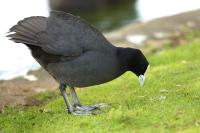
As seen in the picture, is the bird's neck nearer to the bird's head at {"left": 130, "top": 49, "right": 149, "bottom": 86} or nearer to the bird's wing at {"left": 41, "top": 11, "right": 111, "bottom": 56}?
the bird's head at {"left": 130, "top": 49, "right": 149, "bottom": 86}

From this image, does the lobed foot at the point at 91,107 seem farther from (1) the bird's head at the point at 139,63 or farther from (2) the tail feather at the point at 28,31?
(2) the tail feather at the point at 28,31

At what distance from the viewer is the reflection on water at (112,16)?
87.8 ft

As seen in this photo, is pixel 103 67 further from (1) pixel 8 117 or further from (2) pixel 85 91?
(2) pixel 85 91

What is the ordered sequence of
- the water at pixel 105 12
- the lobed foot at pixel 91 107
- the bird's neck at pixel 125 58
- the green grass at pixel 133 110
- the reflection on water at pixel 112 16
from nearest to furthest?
1. the green grass at pixel 133 110
2. the bird's neck at pixel 125 58
3. the lobed foot at pixel 91 107
4. the water at pixel 105 12
5. the reflection on water at pixel 112 16

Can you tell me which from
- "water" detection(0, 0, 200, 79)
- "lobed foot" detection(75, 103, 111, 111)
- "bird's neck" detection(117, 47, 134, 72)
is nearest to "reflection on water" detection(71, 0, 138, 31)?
"water" detection(0, 0, 200, 79)

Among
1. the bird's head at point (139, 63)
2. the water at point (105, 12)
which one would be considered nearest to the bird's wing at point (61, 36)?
the bird's head at point (139, 63)

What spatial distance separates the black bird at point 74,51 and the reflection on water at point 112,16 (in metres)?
14.8

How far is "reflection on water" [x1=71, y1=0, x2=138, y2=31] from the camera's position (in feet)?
87.8

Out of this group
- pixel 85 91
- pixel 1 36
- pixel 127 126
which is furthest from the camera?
pixel 1 36

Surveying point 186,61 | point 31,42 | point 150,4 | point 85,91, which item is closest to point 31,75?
point 85,91

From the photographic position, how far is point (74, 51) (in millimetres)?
10164

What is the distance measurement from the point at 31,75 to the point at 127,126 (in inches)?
268

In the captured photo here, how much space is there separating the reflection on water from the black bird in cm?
1477

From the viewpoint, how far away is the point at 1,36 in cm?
2298
